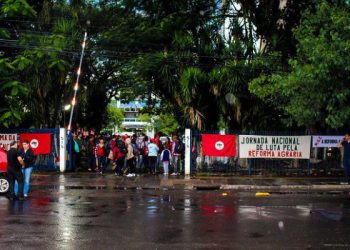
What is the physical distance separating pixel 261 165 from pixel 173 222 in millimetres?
12215

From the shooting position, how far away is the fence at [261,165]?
2159cm

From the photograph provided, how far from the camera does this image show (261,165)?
2167 cm

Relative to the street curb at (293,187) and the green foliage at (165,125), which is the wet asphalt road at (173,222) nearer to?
the street curb at (293,187)

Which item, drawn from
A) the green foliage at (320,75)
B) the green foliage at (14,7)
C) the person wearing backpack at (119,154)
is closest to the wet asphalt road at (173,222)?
the green foliage at (320,75)

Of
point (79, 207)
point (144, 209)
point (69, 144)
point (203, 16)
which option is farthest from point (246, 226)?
point (203, 16)

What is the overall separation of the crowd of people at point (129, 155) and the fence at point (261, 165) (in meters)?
0.79

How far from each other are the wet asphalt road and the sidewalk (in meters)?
2.43

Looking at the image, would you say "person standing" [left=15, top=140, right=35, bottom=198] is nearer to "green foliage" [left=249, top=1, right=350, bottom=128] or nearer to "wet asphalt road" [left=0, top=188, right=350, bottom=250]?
"wet asphalt road" [left=0, top=188, right=350, bottom=250]

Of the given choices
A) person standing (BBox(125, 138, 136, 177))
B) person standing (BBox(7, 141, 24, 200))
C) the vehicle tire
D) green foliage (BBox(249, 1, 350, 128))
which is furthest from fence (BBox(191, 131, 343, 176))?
person standing (BBox(7, 141, 24, 200))

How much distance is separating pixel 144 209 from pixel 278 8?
1610cm

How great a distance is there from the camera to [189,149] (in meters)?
21.4

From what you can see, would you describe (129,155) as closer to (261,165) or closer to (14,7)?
(261,165)

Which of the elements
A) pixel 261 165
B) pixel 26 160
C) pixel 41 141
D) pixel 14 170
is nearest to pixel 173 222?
pixel 14 170

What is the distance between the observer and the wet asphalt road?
807 cm
